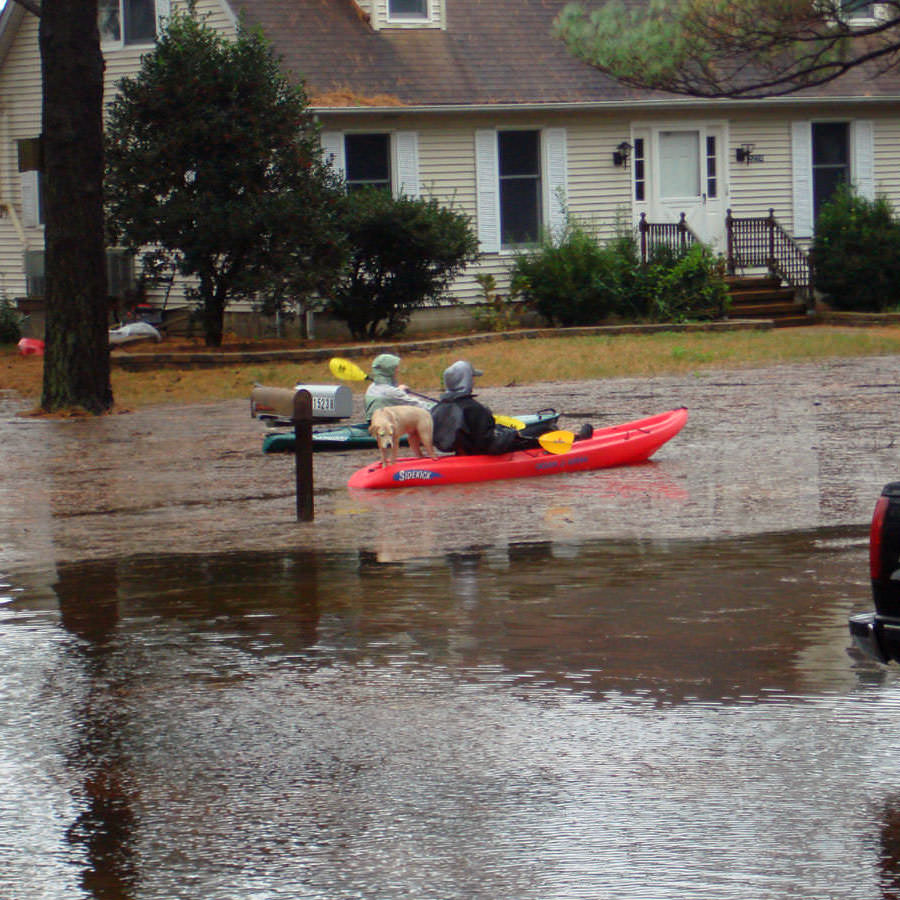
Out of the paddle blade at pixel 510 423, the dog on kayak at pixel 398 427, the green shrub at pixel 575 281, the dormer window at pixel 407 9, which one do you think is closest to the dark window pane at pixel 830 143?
the green shrub at pixel 575 281

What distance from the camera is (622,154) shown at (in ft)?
95.2

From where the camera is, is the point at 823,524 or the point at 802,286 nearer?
the point at 823,524

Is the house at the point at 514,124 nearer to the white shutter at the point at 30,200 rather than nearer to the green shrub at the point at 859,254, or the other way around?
the white shutter at the point at 30,200

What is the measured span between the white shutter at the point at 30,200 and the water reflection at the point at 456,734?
23.4 m

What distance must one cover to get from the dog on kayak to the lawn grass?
675 centimetres

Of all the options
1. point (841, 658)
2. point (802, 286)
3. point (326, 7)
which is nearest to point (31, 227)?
point (326, 7)

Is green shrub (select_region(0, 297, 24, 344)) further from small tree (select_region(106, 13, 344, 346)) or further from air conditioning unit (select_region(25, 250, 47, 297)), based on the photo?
small tree (select_region(106, 13, 344, 346))

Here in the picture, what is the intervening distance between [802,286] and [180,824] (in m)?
25.7

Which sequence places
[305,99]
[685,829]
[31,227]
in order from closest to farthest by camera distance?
[685,829], [305,99], [31,227]

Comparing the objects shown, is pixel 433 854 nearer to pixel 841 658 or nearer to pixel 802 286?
pixel 841 658

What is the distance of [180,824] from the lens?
5.12 m

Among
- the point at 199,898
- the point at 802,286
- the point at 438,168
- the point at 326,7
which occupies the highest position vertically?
the point at 326,7

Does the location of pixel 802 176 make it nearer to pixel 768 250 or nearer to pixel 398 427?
pixel 768 250

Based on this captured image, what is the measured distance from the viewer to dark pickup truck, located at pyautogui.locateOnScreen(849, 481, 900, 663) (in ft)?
16.7
